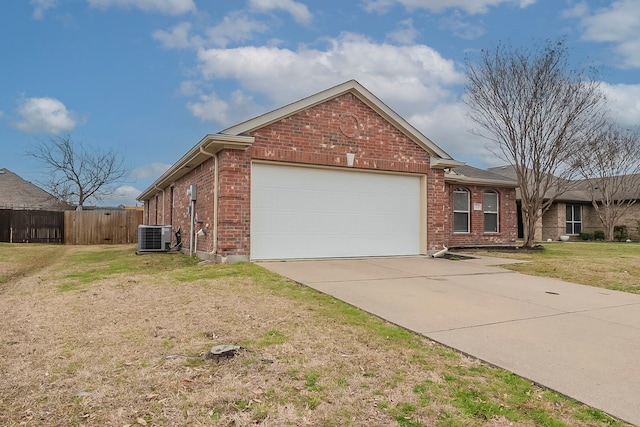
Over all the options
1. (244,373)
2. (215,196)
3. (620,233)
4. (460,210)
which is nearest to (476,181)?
(460,210)

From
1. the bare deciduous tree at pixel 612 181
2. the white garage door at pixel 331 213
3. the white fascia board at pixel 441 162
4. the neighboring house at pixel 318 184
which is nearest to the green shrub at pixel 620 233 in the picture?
the bare deciduous tree at pixel 612 181

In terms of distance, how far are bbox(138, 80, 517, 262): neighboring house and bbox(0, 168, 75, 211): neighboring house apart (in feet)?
70.2

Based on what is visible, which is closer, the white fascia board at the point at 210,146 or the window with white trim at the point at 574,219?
the white fascia board at the point at 210,146

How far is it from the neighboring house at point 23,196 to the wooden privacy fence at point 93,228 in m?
7.85

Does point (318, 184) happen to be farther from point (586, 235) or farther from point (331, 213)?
point (586, 235)

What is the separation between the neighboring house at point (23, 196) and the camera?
1110 inches

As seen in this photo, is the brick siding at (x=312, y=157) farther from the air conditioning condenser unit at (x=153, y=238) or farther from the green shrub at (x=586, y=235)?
the green shrub at (x=586, y=235)

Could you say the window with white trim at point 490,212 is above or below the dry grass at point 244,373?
above

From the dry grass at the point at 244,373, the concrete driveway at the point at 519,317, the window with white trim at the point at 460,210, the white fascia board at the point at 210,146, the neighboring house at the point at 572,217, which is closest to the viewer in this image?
the dry grass at the point at 244,373

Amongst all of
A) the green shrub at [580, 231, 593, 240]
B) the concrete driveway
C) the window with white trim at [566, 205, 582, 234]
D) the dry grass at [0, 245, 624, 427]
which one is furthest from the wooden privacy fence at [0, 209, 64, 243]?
the green shrub at [580, 231, 593, 240]

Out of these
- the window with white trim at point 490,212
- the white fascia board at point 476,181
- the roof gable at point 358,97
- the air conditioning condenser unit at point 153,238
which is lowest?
the air conditioning condenser unit at point 153,238

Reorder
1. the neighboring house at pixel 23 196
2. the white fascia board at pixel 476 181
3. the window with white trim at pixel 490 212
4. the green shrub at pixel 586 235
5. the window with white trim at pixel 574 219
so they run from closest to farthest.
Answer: the white fascia board at pixel 476 181
the window with white trim at pixel 490 212
the green shrub at pixel 586 235
the window with white trim at pixel 574 219
the neighboring house at pixel 23 196

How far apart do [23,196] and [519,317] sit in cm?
3396

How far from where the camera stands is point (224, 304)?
5.50 m
